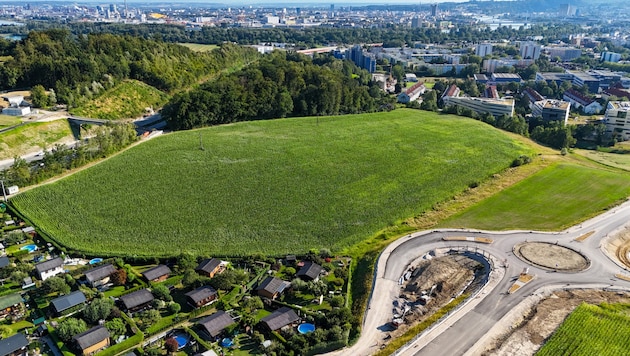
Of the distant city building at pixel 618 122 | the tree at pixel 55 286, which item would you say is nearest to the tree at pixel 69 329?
the tree at pixel 55 286

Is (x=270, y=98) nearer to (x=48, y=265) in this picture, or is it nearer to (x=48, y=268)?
(x=48, y=265)

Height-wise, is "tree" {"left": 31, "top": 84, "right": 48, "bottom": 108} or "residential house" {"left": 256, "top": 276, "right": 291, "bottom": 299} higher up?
"tree" {"left": 31, "top": 84, "right": 48, "bottom": 108}

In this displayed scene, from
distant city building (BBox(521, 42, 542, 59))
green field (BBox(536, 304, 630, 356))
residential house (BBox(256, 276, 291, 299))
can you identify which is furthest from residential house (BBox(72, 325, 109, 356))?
distant city building (BBox(521, 42, 542, 59))

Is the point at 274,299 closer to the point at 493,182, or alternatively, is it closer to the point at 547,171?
the point at 493,182

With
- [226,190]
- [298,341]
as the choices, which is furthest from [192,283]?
[226,190]

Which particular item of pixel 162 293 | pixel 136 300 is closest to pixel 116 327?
pixel 136 300

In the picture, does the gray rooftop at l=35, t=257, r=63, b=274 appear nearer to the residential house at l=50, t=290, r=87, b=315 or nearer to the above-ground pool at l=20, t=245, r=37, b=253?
the residential house at l=50, t=290, r=87, b=315

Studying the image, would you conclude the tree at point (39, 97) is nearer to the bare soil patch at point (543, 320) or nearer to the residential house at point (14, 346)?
the residential house at point (14, 346)
